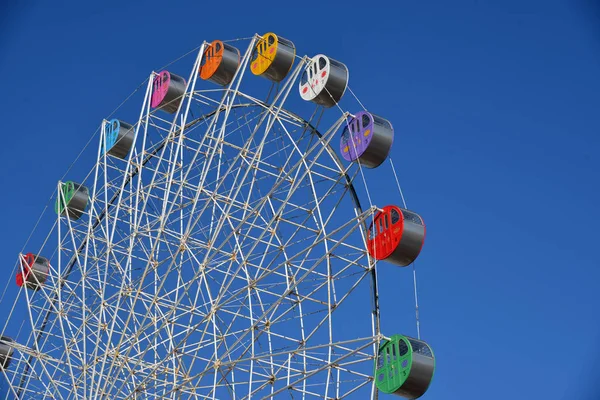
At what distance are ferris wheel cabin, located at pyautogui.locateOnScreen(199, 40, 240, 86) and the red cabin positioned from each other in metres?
6.14

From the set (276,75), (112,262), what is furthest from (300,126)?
(112,262)

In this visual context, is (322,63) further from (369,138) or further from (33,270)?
(33,270)

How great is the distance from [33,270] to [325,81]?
13.0m

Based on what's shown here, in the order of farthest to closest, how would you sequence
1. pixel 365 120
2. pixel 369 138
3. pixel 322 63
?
pixel 322 63
pixel 365 120
pixel 369 138

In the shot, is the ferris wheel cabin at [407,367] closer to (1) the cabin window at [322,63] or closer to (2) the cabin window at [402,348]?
(2) the cabin window at [402,348]

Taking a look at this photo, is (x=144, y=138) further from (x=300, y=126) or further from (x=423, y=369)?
(x=423, y=369)

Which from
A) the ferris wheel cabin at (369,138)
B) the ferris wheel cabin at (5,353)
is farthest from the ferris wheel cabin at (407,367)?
the ferris wheel cabin at (5,353)

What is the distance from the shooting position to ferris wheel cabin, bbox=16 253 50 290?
28766 mm

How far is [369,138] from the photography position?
19453 mm

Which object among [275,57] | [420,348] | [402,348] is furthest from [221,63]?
[420,348]

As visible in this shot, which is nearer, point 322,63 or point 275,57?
point 322,63

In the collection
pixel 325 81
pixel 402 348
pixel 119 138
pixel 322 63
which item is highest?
pixel 322 63

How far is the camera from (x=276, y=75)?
21578 mm

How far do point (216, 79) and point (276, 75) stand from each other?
1894 mm
